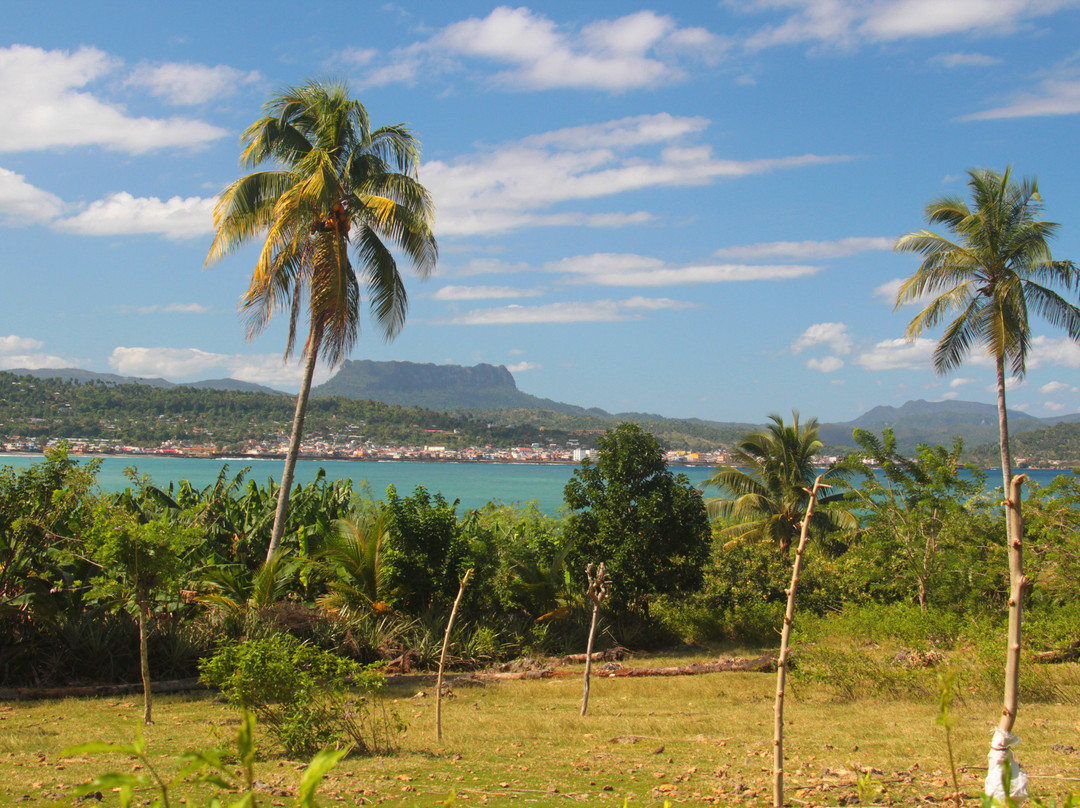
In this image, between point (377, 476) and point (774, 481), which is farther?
point (377, 476)

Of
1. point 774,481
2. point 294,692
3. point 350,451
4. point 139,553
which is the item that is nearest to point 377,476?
point 350,451

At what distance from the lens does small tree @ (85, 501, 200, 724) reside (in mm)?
8648

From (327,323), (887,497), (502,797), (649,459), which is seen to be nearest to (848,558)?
(887,497)

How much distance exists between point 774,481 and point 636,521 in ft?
41.6

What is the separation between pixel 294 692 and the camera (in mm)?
7574

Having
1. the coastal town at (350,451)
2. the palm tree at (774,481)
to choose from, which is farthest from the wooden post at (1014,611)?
the coastal town at (350,451)

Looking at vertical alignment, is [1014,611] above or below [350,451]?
above

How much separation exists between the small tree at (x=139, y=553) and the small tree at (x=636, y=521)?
8.69m

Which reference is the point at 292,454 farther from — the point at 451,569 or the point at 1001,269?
the point at 1001,269

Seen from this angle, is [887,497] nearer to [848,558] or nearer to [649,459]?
[848,558]

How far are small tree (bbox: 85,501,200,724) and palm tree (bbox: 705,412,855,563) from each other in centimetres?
2007

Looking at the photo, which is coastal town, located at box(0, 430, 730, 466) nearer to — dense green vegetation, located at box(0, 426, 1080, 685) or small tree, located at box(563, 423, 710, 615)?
dense green vegetation, located at box(0, 426, 1080, 685)

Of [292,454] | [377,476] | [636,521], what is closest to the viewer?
[292,454]

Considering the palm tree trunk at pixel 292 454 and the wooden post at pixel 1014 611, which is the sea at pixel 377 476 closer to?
the palm tree trunk at pixel 292 454
